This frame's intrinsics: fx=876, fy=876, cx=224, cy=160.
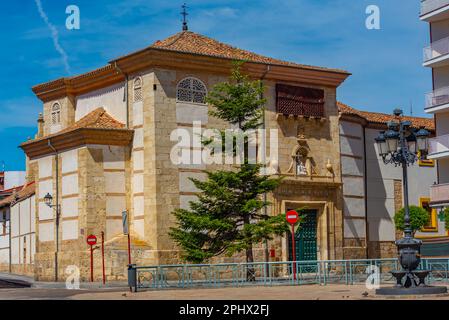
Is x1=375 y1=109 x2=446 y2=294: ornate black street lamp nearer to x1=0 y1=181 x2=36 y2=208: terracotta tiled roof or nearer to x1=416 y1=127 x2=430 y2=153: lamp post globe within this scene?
x1=416 y1=127 x2=430 y2=153: lamp post globe

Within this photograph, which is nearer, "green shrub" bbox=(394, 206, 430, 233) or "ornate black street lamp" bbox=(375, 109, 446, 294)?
"ornate black street lamp" bbox=(375, 109, 446, 294)

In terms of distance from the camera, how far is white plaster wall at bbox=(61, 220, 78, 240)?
39.4 m

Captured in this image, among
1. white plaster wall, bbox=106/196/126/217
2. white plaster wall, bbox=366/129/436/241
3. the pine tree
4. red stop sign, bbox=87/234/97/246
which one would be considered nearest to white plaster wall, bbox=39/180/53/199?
white plaster wall, bbox=106/196/126/217

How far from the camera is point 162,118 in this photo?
3872cm

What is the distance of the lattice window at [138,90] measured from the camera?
130 ft

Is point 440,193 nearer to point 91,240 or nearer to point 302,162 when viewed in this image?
point 302,162

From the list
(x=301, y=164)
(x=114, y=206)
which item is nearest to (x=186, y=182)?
(x=114, y=206)

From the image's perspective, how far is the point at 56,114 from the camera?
45.2m

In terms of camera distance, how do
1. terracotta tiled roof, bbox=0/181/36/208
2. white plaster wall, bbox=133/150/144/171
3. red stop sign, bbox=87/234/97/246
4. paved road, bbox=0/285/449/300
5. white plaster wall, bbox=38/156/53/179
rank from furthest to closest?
terracotta tiled roof, bbox=0/181/36/208, white plaster wall, bbox=38/156/53/179, white plaster wall, bbox=133/150/144/171, red stop sign, bbox=87/234/97/246, paved road, bbox=0/285/449/300

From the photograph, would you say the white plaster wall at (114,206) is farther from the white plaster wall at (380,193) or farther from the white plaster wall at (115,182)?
the white plaster wall at (380,193)

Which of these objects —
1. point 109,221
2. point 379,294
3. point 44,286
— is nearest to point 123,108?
point 109,221

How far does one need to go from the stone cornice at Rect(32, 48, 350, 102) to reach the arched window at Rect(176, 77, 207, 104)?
60cm

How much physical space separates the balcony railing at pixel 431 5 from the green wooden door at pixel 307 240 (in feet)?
36.2
